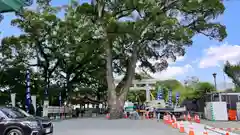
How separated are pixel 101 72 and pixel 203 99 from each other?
11.0 meters

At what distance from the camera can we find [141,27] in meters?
24.0

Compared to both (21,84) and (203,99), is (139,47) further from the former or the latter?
(21,84)

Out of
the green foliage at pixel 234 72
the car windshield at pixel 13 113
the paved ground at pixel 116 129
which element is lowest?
the paved ground at pixel 116 129

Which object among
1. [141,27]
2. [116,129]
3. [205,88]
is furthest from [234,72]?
[116,129]

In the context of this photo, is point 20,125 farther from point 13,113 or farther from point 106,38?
point 106,38

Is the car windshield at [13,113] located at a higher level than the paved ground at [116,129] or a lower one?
higher

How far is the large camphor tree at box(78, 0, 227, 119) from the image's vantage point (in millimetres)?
23406

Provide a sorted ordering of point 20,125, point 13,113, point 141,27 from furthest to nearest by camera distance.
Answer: point 141,27
point 13,113
point 20,125

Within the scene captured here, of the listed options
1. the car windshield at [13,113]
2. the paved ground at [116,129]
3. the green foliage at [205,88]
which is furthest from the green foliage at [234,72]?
the car windshield at [13,113]

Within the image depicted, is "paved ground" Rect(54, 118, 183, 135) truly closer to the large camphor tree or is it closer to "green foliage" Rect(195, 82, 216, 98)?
the large camphor tree

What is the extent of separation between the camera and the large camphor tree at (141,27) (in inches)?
922

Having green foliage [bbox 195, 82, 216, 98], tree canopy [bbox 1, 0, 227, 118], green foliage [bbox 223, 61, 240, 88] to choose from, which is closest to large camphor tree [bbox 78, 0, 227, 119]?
tree canopy [bbox 1, 0, 227, 118]

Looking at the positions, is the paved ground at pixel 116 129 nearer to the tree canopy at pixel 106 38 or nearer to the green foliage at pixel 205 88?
the tree canopy at pixel 106 38

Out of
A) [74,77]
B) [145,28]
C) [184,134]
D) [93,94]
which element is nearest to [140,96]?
[93,94]
